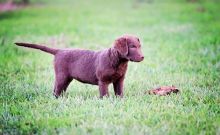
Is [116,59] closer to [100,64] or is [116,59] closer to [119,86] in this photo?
[100,64]

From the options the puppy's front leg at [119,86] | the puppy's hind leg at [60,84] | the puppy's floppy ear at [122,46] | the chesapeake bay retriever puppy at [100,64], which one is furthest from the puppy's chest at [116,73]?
the puppy's hind leg at [60,84]

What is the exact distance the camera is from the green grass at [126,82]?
628cm

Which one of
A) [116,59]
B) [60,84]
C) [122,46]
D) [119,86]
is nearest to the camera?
[122,46]

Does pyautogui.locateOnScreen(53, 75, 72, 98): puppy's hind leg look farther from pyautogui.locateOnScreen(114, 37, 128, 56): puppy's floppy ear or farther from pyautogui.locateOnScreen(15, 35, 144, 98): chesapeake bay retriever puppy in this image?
pyautogui.locateOnScreen(114, 37, 128, 56): puppy's floppy ear

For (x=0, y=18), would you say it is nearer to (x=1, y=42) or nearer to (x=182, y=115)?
(x=1, y=42)

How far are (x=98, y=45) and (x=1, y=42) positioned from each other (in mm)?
3163

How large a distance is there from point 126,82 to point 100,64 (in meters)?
1.96

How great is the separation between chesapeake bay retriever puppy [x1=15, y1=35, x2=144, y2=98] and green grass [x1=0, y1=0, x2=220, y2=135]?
299 millimetres

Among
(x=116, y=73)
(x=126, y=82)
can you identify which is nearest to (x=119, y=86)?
(x=116, y=73)

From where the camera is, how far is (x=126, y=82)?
9523 millimetres

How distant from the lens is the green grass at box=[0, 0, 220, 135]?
6.28 metres

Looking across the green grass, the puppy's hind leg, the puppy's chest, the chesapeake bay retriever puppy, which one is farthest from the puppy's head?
the puppy's hind leg

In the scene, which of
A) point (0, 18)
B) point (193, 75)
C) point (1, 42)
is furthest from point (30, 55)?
point (0, 18)

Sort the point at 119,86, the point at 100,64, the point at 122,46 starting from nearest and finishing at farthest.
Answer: the point at 122,46 < the point at 100,64 < the point at 119,86
